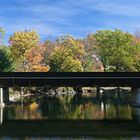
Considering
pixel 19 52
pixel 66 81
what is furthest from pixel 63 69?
pixel 66 81

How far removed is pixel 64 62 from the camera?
2736 inches

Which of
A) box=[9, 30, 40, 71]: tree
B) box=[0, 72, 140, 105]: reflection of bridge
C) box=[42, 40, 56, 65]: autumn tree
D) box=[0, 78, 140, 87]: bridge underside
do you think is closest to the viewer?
box=[0, 72, 140, 105]: reflection of bridge

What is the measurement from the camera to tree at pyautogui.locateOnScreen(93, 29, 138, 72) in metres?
71.6

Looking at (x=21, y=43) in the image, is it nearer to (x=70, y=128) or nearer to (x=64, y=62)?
(x=64, y=62)

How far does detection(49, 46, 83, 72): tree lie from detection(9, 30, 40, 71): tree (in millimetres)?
3764

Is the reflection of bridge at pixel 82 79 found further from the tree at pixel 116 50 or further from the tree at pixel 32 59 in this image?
the tree at pixel 116 50

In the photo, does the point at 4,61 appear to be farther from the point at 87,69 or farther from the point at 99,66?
the point at 99,66

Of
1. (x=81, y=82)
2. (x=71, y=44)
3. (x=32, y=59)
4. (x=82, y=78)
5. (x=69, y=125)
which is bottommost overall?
(x=69, y=125)

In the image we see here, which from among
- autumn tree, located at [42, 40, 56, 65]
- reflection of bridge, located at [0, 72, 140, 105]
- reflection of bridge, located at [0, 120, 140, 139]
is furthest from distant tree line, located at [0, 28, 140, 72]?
reflection of bridge, located at [0, 120, 140, 139]

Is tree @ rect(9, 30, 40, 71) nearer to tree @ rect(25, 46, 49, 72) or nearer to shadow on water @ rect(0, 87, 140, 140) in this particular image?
tree @ rect(25, 46, 49, 72)

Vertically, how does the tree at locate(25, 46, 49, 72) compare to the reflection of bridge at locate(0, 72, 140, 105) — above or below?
above

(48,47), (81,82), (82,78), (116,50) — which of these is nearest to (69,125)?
(82,78)

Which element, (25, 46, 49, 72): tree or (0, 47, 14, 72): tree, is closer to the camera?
(0, 47, 14, 72): tree

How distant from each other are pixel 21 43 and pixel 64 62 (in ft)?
22.0
